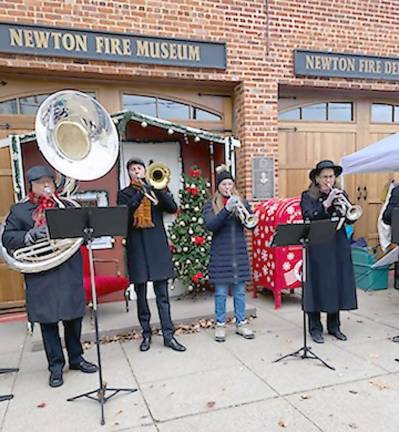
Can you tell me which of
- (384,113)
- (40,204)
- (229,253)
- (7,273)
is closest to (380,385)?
(229,253)

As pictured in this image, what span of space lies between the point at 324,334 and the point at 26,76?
15.4 feet

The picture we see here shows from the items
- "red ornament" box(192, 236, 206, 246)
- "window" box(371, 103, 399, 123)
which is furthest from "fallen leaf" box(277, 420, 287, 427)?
"window" box(371, 103, 399, 123)

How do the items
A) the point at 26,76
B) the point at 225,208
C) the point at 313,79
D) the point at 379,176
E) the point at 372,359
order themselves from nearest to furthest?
the point at 372,359 < the point at 225,208 < the point at 26,76 < the point at 313,79 < the point at 379,176

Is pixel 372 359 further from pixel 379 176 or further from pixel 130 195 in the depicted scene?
pixel 379 176

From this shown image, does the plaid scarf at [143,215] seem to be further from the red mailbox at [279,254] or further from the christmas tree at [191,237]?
the red mailbox at [279,254]

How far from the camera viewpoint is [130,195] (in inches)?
142

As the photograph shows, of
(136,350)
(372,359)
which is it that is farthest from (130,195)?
(372,359)

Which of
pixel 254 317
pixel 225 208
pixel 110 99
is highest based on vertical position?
pixel 110 99

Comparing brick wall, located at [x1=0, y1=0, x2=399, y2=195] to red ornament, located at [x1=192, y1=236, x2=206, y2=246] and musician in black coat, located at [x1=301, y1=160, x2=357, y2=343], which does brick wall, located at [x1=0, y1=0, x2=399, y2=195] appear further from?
musician in black coat, located at [x1=301, y1=160, x2=357, y2=343]

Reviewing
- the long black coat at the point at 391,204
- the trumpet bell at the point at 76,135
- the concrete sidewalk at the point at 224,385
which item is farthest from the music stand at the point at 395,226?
the trumpet bell at the point at 76,135

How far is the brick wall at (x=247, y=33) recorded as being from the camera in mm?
4875

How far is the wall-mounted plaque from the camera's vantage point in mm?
5766

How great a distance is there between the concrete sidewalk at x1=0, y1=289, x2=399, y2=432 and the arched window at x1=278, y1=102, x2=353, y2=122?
3.43 metres

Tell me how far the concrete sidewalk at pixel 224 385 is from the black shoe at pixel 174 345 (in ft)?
0.24
